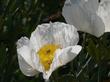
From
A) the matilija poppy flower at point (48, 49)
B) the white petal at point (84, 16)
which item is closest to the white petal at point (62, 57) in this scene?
the matilija poppy flower at point (48, 49)

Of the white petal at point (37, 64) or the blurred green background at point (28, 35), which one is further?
the blurred green background at point (28, 35)

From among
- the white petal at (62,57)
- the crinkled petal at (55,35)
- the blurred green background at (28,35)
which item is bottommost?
the blurred green background at (28,35)

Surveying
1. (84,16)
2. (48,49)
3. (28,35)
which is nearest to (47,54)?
(48,49)

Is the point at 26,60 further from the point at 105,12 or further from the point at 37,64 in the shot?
the point at 105,12

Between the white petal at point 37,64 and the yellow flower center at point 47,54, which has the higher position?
the white petal at point 37,64

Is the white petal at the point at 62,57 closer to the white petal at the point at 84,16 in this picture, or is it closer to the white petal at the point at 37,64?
the white petal at the point at 37,64
